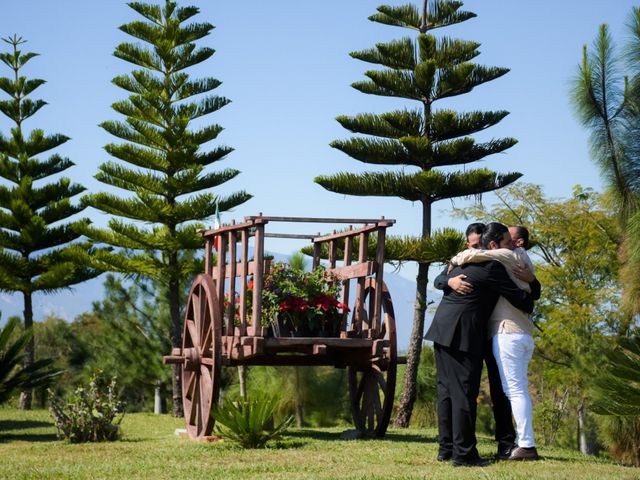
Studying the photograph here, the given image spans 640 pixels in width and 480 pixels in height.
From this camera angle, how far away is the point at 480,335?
7.21m

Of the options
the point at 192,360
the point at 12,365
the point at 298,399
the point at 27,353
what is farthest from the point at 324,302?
the point at 27,353

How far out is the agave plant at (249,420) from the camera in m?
8.71

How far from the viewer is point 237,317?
9.71 meters

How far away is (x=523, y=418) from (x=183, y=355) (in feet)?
14.0

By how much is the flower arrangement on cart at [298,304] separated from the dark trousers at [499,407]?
2.30 meters

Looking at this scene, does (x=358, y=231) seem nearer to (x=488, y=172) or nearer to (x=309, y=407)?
(x=488, y=172)

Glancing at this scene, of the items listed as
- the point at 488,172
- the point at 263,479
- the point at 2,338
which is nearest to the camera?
the point at 263,479

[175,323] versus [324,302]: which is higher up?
[175,323]

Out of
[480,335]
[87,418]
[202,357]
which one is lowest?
[87,418]

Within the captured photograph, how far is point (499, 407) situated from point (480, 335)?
730 mm

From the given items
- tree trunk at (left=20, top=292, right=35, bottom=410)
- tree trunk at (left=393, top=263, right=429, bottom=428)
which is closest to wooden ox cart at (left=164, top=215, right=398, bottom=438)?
tree trunk at (left=393, top=263, right=429, bottom=428)

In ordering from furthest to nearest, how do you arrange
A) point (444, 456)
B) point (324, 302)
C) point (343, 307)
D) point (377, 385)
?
1. point (377, 385)
2. point (343, 307)
3. point (324, 302)
4. point (444, 456)

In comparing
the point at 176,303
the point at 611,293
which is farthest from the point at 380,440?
the point at 611,293

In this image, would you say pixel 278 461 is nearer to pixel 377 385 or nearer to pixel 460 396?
pixel 460 396
